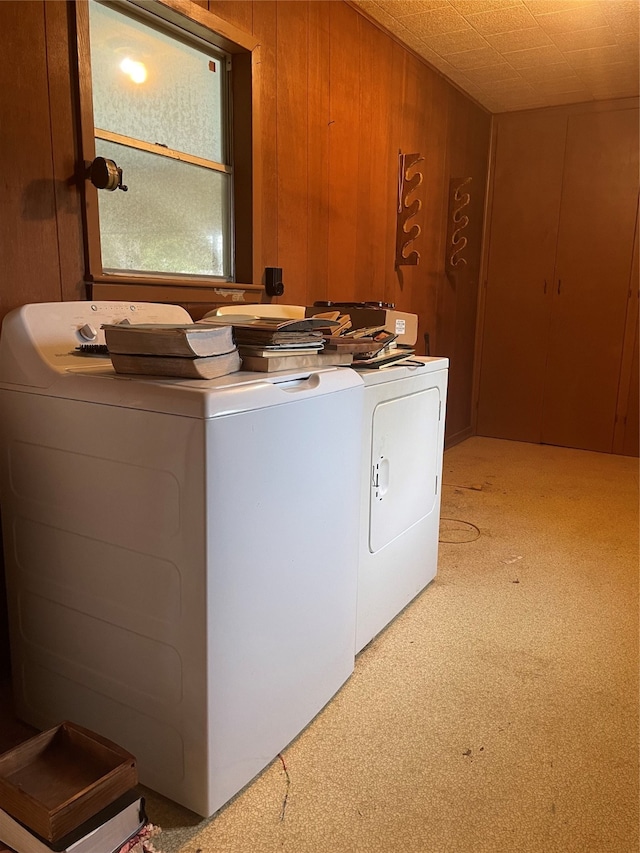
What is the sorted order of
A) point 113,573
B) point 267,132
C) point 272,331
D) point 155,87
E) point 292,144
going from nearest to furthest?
point 113,573 < point 272,331 < point 155,87 < point 267,132 < point 292,144

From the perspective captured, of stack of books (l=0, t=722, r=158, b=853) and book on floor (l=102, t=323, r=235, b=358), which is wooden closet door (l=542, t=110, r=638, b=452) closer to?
book on floor (l=102, t=323, r=235, b=358)

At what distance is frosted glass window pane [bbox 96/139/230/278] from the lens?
185 cm

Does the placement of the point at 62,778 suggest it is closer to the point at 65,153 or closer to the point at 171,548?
the point at 171,548

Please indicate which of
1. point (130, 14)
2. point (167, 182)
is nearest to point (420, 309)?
point (167, 182)

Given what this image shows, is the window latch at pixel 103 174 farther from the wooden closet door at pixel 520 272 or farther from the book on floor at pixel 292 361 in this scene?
the wooden closet door at pixel 520 272

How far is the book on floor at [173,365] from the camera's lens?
4.01ft

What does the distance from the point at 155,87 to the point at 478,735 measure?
2.14 metres

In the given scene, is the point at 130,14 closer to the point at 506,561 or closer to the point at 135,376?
the point at 135,376

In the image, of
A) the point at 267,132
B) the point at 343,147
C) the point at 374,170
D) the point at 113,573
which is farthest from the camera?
the point at 374,170

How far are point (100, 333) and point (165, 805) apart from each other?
44.8 inches

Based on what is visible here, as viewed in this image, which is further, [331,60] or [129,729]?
[331,60]

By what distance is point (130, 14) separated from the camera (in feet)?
6.01

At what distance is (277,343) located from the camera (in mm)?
1430

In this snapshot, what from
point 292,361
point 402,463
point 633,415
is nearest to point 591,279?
point 633,415
